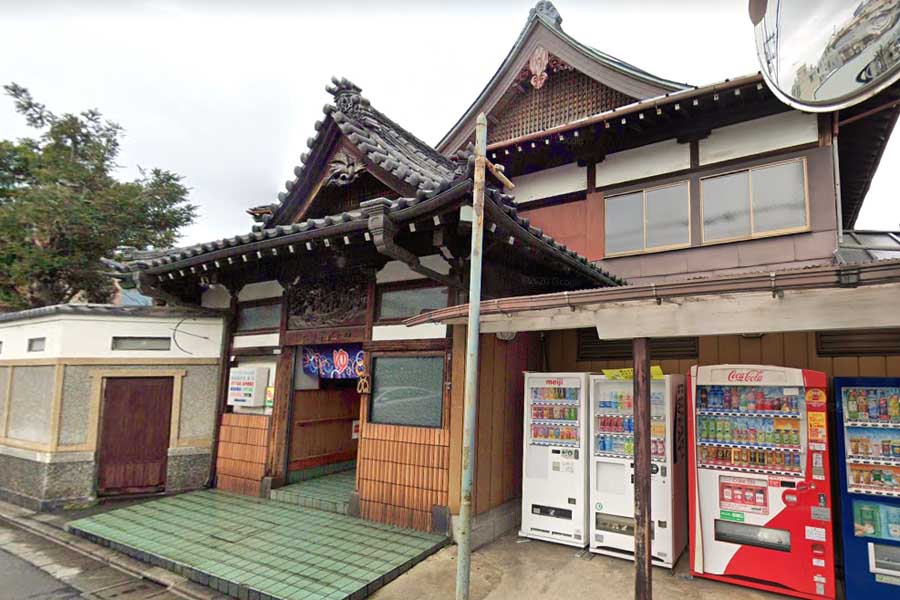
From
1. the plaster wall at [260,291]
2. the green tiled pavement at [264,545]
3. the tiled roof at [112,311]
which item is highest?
the plaster wall at [260,291]

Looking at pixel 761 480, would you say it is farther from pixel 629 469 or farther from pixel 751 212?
pixel 751 212

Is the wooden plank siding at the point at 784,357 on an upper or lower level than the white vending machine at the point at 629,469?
upper

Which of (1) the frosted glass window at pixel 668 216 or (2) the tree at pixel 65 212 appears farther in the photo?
(2) the tree at pixel 65 212

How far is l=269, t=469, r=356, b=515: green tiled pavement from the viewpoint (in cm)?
636

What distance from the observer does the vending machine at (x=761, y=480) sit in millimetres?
4133

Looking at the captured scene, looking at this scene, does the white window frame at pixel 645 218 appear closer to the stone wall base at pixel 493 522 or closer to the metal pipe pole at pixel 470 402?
the stone wall base at pixel 493 522

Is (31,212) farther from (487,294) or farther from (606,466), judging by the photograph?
(606,466)

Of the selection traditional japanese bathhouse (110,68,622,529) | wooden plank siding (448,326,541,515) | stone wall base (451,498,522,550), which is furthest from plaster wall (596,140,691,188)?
stone wall base (451,498,522,550)

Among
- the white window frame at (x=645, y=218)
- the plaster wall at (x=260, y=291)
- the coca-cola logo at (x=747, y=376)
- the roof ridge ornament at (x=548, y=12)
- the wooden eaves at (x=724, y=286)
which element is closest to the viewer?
the wooden eaves at (x=724, y=286)

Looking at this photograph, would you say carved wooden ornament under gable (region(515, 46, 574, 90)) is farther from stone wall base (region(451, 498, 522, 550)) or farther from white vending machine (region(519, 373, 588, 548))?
stone wall base (region(451, 498, 522, 550))

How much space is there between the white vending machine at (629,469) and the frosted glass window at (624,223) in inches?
110

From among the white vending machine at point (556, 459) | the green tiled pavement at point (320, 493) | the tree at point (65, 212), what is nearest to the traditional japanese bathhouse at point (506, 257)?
the green tiled pavement at point (320, 493)

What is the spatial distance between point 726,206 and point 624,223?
1.42 metres

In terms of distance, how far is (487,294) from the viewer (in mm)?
5875
